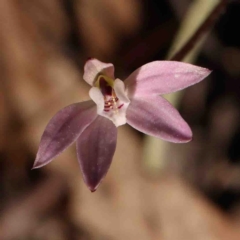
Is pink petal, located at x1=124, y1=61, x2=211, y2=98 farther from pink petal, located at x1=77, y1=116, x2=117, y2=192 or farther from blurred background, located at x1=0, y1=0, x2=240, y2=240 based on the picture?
blurred background, located at x1=0, y1=0, x2=240, y2=240

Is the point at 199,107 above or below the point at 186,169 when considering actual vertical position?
above

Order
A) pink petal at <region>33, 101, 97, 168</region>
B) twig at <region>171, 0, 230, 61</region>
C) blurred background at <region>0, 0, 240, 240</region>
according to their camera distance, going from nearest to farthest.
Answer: pink petal at <region>33, 101, 97, 168</region> < twig at <region>171, 0, 230, 61</region> < blurred background at <region>0, 0, 240, 240</region>

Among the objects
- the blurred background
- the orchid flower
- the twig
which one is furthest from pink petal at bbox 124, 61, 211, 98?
the blurred background

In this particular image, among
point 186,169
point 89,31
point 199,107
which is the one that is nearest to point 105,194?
point 186,169

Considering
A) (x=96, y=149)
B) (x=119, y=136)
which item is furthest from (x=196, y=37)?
(x=119, y=136)

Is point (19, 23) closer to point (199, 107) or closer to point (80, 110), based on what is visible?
point (199, 107)

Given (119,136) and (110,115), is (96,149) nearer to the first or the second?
(110,115)
